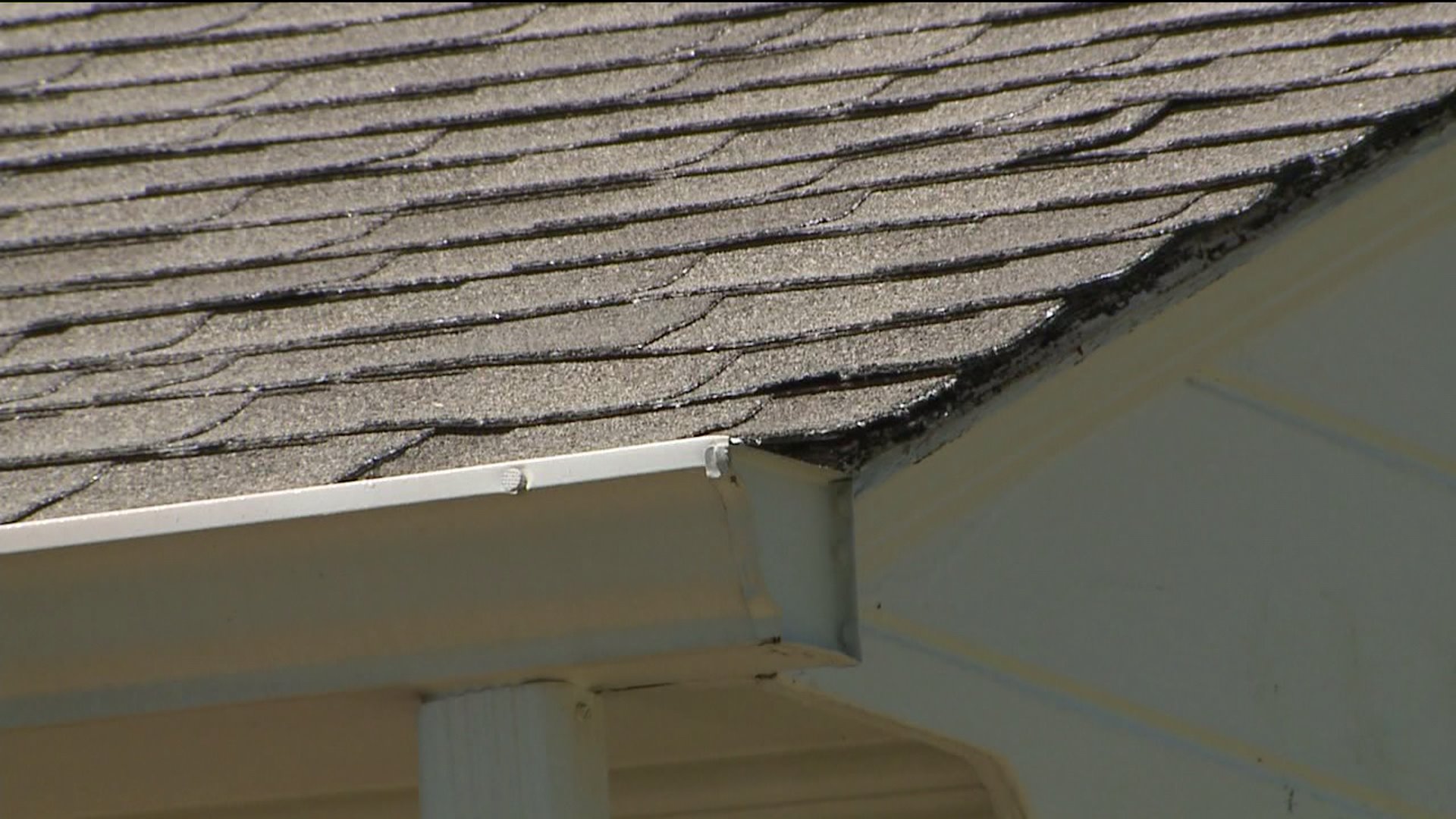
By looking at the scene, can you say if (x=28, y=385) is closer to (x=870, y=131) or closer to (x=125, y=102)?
(x=125, y=102)

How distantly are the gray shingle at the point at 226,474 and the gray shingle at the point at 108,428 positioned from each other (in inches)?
2.8

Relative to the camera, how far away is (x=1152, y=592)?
2104mm

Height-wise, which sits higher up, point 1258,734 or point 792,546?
point 792,546

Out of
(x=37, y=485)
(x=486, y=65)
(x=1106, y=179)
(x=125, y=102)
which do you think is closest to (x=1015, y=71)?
(x=1106, y=179)

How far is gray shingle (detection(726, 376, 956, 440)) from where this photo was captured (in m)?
1.91

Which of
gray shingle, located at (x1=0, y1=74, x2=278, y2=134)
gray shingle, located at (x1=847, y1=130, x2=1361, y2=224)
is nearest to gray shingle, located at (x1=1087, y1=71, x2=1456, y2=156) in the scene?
gray shingle, located at (x1=847, y1=130, x2=1361, y2=224)

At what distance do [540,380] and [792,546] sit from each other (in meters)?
0.45

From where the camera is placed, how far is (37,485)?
2191mm

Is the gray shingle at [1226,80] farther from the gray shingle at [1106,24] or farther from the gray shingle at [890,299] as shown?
the gray shingle at [890,299]

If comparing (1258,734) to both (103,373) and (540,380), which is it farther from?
(103,373)

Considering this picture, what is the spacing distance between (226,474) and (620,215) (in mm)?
716

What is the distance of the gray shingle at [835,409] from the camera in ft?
6.25

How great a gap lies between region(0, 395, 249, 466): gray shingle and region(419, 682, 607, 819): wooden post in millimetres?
524

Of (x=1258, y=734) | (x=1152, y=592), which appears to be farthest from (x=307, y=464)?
(x=1258, y=734)
